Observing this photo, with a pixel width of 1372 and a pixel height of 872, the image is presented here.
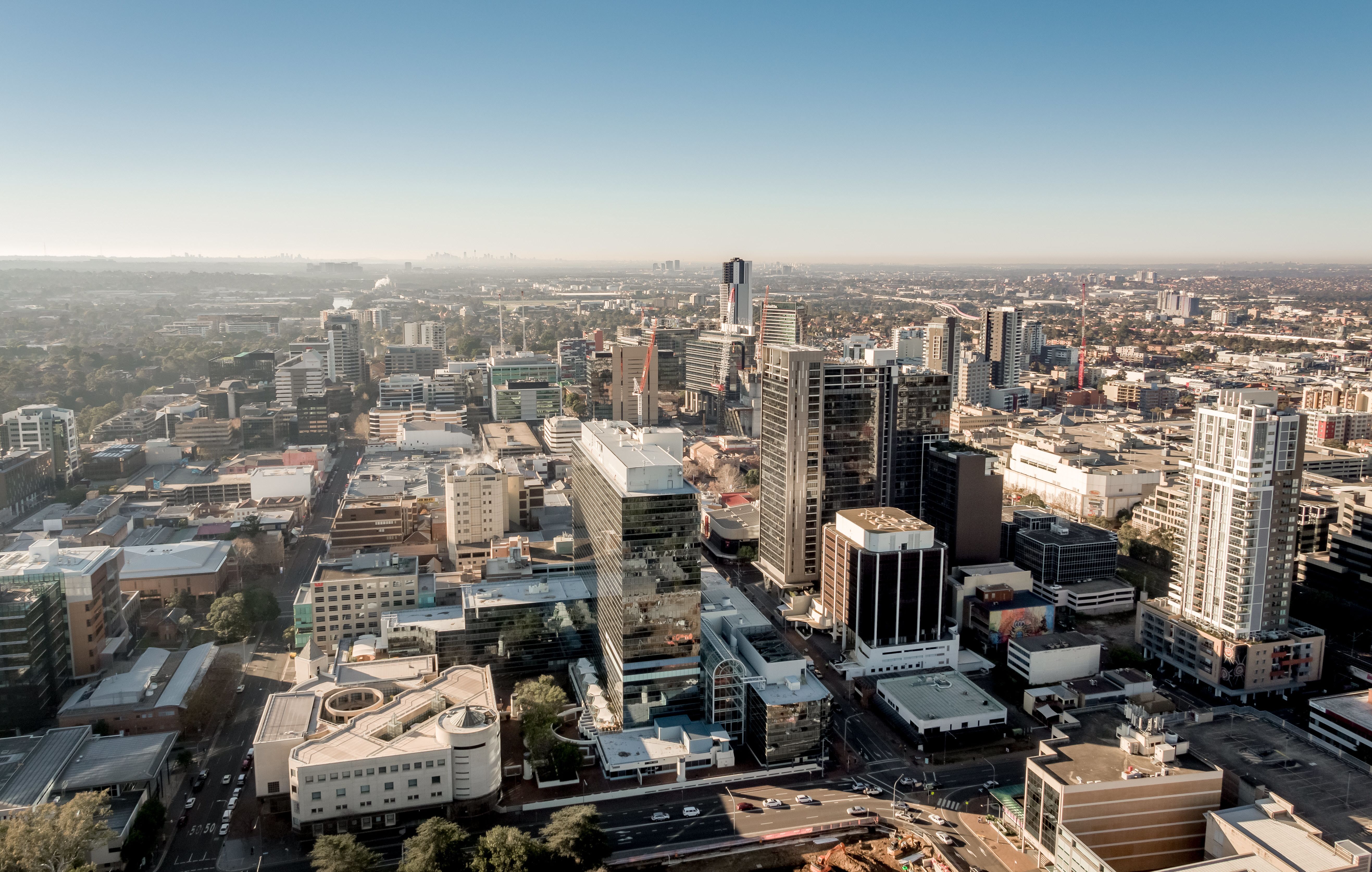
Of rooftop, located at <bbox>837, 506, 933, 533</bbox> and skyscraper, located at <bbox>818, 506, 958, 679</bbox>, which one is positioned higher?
rooftop, located at <bbox>837, 506, 933, 533</bbox>

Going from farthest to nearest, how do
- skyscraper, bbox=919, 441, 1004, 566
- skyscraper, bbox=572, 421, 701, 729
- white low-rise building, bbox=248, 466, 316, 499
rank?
1. white low-rise building, bbox=248, 466, 316, 499
2. skyscraper, bbox=919, 441, 1004, 566
3. skyscraper, bbox=572, 421, 701, 729

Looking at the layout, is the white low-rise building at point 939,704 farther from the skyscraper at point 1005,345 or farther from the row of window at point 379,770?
the skyscraper at point 1005,345

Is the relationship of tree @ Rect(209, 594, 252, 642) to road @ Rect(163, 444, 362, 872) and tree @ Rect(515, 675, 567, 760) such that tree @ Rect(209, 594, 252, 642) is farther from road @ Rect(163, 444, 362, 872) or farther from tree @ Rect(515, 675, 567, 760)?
tree @ Rect(515, 675, 567, 760)

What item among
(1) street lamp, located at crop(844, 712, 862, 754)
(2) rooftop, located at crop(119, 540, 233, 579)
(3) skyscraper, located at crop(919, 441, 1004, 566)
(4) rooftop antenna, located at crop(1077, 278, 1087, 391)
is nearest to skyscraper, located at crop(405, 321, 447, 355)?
(2) rooftop, located at crop(119, 540, 233, 579)

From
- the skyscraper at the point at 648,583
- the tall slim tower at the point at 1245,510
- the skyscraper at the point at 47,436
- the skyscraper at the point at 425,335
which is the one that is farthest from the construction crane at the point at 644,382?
the tall slim tower at the point at 1245,510

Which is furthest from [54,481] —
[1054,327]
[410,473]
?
[1054,327]

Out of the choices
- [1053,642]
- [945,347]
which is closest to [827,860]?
[1053,642]

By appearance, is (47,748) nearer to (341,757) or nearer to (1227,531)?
(341,757)
